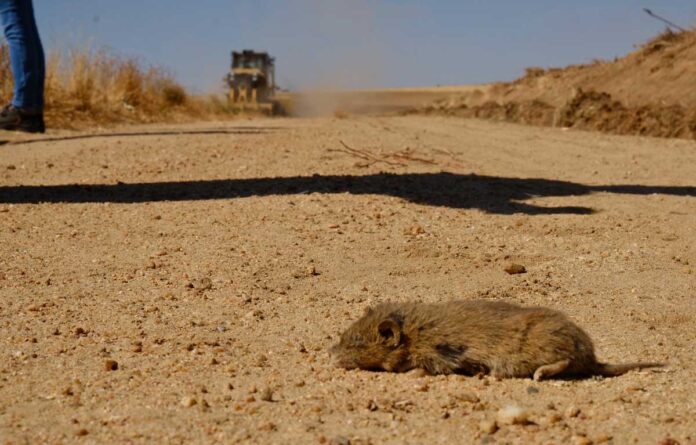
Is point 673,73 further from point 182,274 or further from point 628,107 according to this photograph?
point 182,274

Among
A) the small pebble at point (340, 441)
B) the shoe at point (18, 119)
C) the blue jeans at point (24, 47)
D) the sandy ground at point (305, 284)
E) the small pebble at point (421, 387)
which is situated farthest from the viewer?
the shoe at point (18, 119)

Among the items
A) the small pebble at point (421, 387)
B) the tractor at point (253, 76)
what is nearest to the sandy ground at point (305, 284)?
the small pebble at point (421, 387)

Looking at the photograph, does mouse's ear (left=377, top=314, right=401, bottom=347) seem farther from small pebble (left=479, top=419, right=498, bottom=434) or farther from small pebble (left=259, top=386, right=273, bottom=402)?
small pebble (left=479, top=419, right=498, bottom=434)

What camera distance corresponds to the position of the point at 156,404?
3689 mm

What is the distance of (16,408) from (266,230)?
396 cm

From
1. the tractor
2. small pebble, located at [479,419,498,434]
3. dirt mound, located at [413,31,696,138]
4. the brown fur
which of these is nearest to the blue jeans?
the brown fur

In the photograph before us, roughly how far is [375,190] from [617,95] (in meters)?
13.7

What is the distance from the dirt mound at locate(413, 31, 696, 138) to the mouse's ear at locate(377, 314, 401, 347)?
13783 mm

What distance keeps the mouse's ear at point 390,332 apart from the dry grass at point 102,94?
13.8 m

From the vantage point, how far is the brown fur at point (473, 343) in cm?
412

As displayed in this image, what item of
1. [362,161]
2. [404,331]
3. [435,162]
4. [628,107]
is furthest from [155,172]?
[628,107]

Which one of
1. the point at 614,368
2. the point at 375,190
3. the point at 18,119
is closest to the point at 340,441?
the point at 614,368

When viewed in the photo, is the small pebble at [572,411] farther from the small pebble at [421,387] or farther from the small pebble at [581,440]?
the small pebble at [421,387]

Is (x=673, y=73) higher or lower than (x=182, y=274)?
higher
